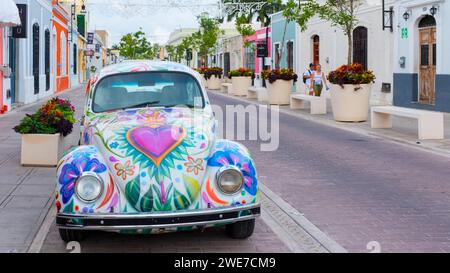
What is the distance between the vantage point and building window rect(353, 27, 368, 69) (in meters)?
26.7

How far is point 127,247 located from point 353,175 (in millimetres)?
4728

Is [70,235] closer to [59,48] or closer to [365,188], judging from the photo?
[365,188]

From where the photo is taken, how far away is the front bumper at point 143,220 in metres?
5.16

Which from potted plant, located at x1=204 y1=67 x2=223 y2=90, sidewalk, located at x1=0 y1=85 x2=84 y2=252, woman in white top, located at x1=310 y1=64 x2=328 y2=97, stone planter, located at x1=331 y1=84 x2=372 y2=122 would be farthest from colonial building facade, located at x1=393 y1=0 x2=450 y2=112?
potted plant, located at x1=204 y1=67 x2=223 y2=90

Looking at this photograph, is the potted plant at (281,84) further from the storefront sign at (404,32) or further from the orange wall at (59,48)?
the orange wall at (59,48)

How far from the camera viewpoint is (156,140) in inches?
219

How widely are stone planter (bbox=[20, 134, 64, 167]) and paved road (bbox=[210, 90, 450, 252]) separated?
338 cm

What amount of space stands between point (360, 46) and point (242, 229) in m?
22.6

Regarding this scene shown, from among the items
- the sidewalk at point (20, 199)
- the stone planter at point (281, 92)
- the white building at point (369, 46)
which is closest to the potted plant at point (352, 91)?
the white building at point (369, 46)

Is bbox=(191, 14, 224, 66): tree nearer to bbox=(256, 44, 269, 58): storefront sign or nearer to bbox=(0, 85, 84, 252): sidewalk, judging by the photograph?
bbox=(256, 44, 269, 58): storefront sign

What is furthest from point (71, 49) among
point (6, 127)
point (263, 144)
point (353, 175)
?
point (353, 175)

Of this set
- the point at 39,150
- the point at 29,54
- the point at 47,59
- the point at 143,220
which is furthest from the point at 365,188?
the point at 47,59

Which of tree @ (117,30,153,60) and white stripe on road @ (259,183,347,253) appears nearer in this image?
white stripe on road @ (259,183,347,253)

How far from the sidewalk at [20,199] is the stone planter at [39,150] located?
0.19 meters
